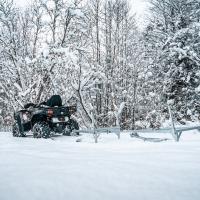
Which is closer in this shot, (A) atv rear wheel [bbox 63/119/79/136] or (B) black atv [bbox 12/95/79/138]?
(B) black atv [bbox 12/95/79/138]

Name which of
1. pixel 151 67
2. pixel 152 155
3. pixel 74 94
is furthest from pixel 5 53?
pixel 152 155

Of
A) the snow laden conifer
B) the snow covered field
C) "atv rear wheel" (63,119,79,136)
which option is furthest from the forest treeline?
the snow covered field

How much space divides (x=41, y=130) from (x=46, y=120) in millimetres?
803

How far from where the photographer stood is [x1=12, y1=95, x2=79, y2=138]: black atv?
456 inches

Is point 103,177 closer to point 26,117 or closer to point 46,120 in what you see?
point 46,120

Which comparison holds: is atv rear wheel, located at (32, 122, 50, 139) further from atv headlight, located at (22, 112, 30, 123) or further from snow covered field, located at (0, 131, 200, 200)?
snow covered field, located at (0, 131, 200, 200)

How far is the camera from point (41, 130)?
11.4 metres

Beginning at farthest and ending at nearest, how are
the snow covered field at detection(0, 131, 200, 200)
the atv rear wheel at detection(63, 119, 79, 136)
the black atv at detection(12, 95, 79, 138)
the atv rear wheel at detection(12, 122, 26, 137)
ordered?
the atv rear wheel at detection(12, 122, 26, 137), the atv rear wheel at detection(63, 119, 79, 136), the black atv at detection(12, 95, 79, 138), the snow covered field at detection(0, 131, 200, 200)

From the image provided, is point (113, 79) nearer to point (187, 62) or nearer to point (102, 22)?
point (102, 22)

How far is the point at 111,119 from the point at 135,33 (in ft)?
24.1

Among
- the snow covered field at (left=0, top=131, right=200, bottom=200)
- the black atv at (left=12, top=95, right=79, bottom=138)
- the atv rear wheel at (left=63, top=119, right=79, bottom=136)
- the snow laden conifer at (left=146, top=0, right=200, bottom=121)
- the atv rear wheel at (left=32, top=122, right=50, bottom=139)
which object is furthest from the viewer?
the snow laden conifer at (left=146, top=0, right=200, bottom=121)

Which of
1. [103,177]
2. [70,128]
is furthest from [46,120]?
[103,177]

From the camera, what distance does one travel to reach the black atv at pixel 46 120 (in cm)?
1159

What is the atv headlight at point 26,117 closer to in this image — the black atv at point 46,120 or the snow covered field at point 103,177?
the black atv at point 46,120
